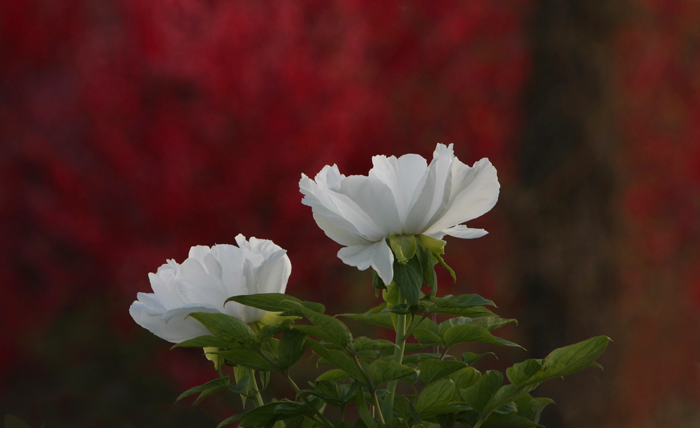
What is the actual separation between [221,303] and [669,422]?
6.80 feet

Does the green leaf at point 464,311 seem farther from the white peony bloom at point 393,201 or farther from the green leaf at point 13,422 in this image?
the green leaf at point 13,422

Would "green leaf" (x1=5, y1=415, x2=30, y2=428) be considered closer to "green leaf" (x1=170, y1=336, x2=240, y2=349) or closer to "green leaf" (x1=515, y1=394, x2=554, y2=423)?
"green leaf" (x1=170, y1=336, x2=240, y2=349)

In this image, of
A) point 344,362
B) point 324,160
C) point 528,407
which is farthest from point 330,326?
point 324,160

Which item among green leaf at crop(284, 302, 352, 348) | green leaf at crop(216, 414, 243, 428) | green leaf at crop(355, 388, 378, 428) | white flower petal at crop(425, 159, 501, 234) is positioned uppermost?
white flower petal at crop(425, 159, 501, 234)

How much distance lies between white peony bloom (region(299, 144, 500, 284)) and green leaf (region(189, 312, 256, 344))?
52 millimetres

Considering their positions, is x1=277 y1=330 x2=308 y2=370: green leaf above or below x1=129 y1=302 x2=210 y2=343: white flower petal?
below

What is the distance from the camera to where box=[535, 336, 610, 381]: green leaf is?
29 cm

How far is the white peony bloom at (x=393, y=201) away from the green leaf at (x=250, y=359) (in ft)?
0.18

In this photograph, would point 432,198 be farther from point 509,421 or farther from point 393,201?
point 509,421

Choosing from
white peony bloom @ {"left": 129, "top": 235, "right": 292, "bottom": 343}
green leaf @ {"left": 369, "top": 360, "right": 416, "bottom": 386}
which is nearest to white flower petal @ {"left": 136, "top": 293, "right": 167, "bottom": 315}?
white peony bloom @ {"left": 129, "top": 235, "right": 292, "bottom": 343}

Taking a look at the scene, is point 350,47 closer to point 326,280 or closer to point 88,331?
point 326,280

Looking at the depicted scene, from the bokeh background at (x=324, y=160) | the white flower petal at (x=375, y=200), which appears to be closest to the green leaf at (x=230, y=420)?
the white flower petal at (x=375, y=200)

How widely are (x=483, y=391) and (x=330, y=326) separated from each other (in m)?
0.08

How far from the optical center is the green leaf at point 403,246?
0.28 m
